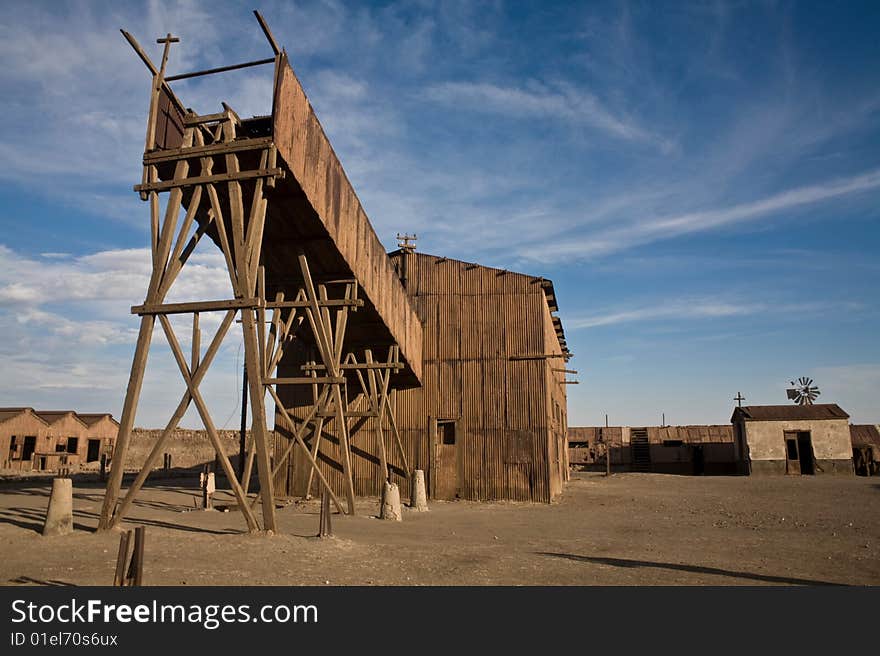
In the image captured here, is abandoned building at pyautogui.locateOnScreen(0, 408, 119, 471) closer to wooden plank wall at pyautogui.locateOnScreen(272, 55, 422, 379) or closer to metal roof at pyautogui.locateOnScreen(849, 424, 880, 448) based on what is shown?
wooden plank wall at pyautogui.locateOnScreen(272, 55, 422, 379)

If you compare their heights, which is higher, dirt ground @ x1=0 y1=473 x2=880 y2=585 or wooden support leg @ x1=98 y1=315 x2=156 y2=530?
wooden support leg @ x1=98 y1=315 x2=156 y2=530

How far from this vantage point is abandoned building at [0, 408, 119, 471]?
1515 inches

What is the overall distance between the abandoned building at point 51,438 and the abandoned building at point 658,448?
35274mm

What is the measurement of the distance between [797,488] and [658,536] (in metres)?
18.0

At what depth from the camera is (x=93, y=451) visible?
46.7 metres

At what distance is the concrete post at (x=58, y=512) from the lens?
392 inches

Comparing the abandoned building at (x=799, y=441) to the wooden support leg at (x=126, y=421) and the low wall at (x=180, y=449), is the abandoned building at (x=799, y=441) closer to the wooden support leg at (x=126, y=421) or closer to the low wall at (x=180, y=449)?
the low wall at (x=180, y=449)

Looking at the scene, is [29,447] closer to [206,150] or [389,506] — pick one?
[389,506]

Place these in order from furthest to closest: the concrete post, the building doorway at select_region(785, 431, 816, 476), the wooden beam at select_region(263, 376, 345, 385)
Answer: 1. the building doorway at select_region(785, 431, 816, 476)
2. the wooden beam at select_region(263, 376, 345, 385)
3. the concrete post

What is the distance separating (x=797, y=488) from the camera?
26344 mm

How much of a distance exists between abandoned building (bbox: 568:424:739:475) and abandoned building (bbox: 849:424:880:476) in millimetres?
7614

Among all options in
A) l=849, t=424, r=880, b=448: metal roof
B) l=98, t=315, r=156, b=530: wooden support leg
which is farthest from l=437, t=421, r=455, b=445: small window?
l=849, t=424, r=880, b=448: metal roof
